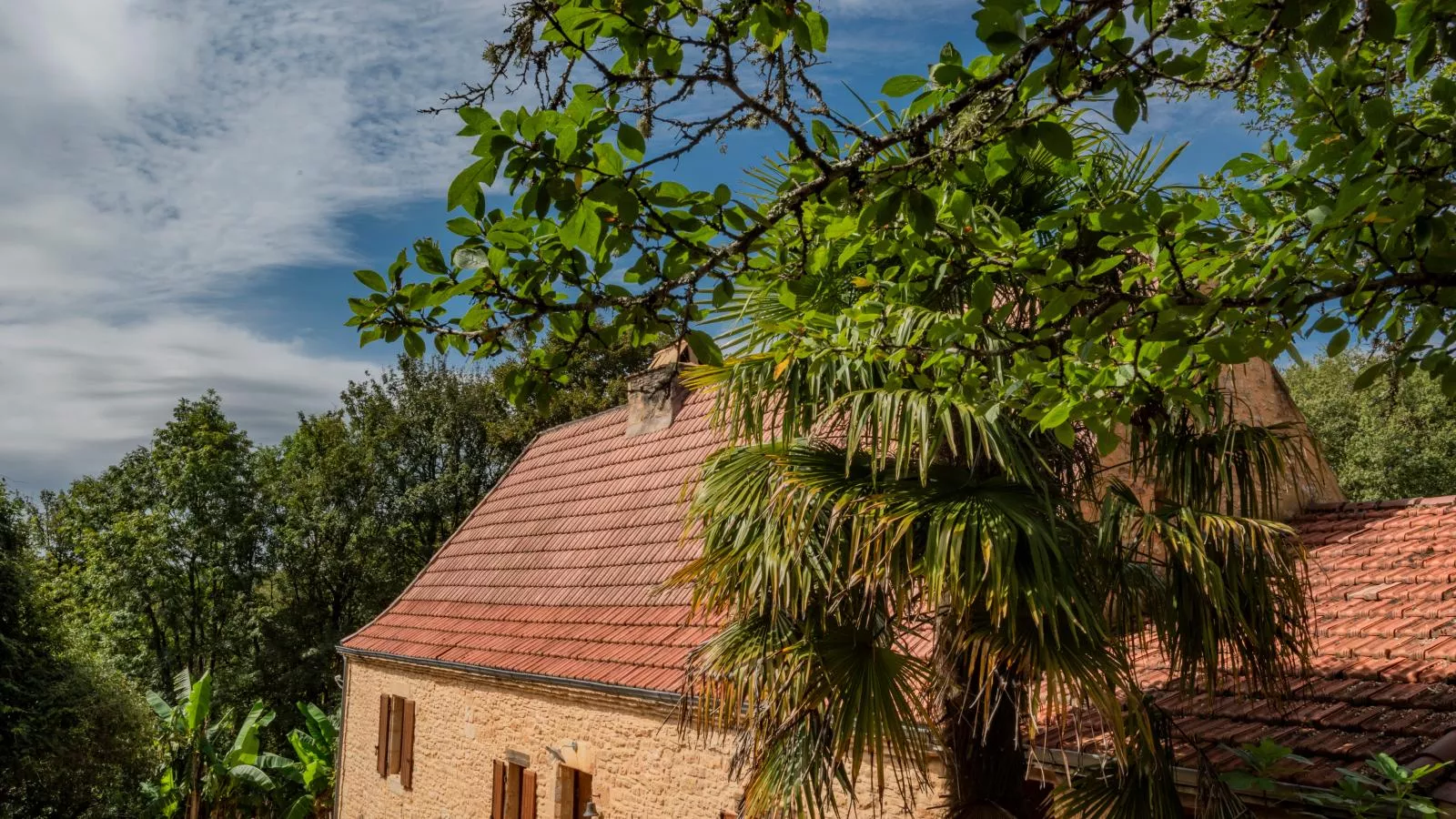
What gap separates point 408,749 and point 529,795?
345 centimetres

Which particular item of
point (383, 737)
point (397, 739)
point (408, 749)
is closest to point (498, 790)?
point (408, 749)

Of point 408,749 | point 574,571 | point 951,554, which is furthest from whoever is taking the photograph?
point 408,749

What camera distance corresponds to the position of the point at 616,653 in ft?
30.8

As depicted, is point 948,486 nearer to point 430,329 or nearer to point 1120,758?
point 1120,758

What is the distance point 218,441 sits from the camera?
1110 inches

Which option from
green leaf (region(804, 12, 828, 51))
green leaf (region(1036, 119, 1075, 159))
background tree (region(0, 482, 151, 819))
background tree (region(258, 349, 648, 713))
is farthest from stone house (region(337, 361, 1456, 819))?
background tree (region(258, 349, 648, 713))

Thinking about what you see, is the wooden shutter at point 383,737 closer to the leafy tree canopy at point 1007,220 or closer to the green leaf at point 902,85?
the leafy tree canopy at point 1007,220

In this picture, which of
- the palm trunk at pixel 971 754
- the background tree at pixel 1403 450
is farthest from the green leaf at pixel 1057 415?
the background tree at pixel 1403 450

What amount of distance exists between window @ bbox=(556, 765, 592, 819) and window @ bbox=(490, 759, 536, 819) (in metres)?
0.65

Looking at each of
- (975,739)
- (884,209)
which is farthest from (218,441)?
(884,209)

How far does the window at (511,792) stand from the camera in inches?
405

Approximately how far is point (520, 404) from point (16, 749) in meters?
17.1

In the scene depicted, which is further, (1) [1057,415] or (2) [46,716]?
(2) [46,716]

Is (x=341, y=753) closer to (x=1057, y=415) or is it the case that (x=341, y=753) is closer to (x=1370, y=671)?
(x=1370, y=671)
